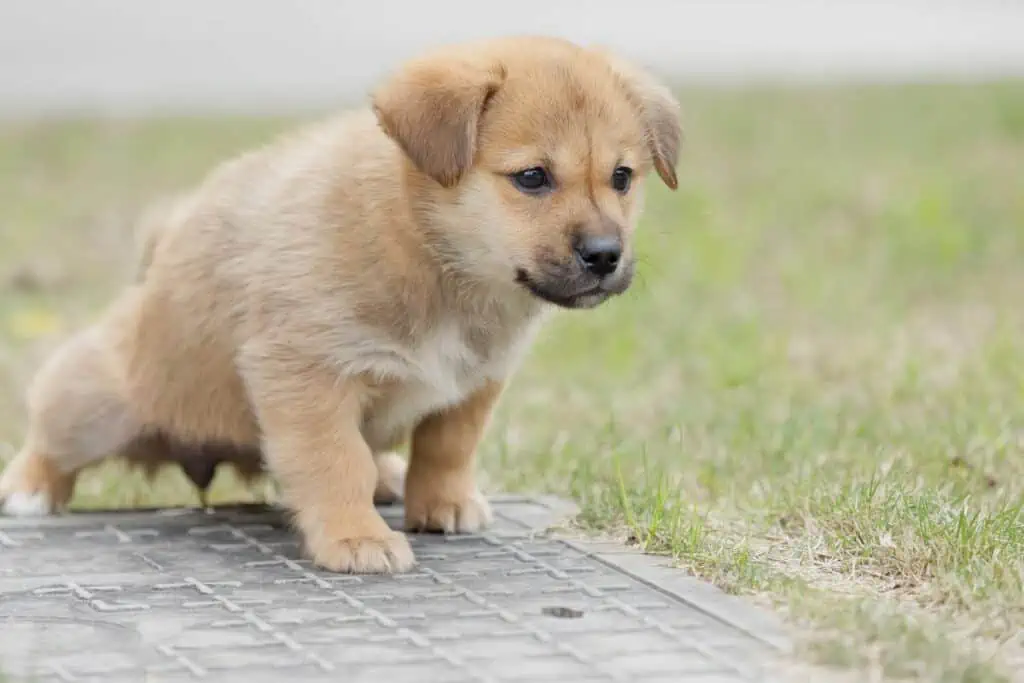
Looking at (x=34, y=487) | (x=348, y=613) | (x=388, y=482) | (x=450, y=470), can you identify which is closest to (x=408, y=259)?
(x=450, y=470)

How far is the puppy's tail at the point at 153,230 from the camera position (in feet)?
16.8

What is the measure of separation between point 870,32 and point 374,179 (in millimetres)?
15311

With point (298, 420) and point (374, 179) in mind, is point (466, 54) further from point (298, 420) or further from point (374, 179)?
point (298, 420)

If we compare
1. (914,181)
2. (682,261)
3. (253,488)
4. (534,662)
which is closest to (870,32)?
(914,181)

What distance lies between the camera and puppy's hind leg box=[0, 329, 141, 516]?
4973 millimetres

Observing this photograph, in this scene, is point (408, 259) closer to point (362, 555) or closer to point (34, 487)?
point (362, 555)

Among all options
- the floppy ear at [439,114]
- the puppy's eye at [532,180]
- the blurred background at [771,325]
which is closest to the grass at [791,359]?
the blurred background at [771,325]

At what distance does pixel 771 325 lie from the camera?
7191mm

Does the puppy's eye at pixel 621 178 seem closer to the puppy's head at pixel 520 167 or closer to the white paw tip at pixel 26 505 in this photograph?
the puppy's head at pixel 520 167

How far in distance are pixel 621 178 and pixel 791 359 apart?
2.34 meters

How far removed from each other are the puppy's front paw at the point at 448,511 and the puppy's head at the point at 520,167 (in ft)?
2.24

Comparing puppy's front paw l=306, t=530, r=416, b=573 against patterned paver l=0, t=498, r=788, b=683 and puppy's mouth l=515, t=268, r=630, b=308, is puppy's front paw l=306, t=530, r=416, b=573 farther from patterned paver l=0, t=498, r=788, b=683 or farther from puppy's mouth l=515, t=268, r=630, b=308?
puppy's mouth l=515, t=268, r=630, b=308

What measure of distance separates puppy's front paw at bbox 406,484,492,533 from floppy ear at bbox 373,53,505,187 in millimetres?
911

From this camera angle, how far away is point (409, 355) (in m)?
4.40
